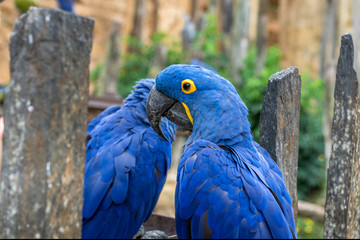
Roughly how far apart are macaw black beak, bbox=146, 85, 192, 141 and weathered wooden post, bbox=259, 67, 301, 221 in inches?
13.0

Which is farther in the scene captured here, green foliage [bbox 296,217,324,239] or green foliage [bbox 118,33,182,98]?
green foliage [bbox 118,33,182,98]

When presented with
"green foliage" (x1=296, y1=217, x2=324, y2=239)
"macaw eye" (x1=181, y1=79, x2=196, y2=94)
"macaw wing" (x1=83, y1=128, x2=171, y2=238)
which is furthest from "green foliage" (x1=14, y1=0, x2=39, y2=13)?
"green foliage" (x1=296, y1=217, x2=324, y2=239)

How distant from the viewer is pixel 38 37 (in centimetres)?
96

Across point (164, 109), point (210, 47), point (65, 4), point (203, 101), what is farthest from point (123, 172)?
point (210, 47)

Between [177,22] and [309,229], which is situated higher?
[177,22]

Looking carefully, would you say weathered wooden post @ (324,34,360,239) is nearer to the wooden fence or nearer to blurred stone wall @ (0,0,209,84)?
the wooden fence

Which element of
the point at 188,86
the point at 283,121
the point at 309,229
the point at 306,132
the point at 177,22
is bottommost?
the point at 309,229

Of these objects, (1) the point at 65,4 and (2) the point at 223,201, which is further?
(1) the point at 65,4

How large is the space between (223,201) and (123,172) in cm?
52

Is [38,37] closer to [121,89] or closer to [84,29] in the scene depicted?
[84,29]

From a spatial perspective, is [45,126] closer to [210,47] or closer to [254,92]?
A: [254,92]

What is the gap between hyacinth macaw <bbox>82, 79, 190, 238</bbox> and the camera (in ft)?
5.33

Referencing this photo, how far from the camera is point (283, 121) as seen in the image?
1.70 metres

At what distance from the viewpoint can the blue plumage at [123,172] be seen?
1624 millimetres
